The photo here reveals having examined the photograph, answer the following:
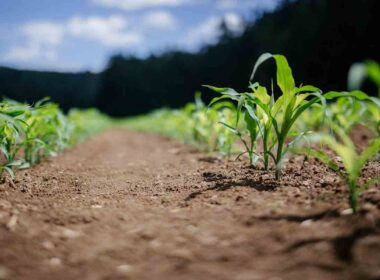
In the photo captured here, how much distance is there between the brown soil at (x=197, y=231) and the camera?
1084 mm

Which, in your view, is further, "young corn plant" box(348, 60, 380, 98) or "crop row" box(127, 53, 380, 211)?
"crop row" box(127, 53, 380, 211)

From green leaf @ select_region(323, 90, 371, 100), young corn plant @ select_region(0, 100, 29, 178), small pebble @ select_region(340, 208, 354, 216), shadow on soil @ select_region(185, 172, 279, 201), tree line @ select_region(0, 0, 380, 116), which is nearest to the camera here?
small pebble @ select_region(340, 208, 354, 216)

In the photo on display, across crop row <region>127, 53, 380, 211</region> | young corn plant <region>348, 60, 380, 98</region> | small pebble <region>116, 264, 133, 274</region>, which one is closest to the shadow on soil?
crop row <region>127, 53, 380, 211</region>

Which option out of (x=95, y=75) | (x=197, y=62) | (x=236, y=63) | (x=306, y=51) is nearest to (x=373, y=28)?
(x=306, y=51)

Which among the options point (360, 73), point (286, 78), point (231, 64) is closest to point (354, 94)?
point (286, 78)

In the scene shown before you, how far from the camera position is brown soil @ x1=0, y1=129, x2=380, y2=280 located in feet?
3.56

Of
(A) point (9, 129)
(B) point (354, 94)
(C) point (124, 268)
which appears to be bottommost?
(C) point (124, 268)

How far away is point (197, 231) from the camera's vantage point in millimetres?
1370

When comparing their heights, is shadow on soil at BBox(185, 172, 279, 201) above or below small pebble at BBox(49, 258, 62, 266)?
above

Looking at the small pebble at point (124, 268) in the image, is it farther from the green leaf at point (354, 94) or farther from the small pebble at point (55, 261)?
the green leaf at point (354, 94)

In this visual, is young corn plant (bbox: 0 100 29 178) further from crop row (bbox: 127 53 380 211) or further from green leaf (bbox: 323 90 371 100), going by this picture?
green leaf (bbox: 323 90 371 100)

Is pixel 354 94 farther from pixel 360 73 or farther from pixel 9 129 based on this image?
pixel 9 129

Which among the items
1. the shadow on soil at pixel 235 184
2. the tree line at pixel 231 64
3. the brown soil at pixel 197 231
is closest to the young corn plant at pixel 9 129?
the brown soil at pixel 197 231

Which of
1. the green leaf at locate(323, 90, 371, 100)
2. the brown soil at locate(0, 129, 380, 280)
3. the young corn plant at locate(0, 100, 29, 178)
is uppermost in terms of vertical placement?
the green leaf at locate(323, 90, 371, 100)
